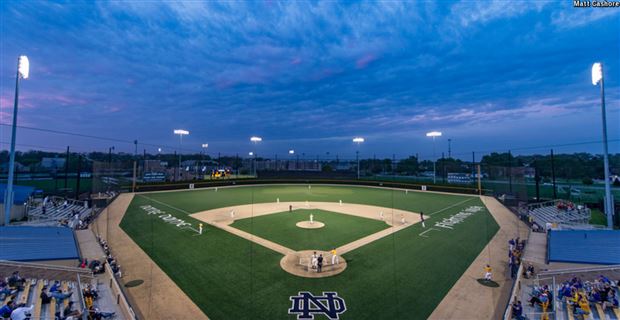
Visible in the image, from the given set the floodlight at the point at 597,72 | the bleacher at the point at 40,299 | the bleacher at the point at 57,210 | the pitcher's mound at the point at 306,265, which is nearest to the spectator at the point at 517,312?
the pitcher's mound at the point at 306,265

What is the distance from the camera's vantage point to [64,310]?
8961mm

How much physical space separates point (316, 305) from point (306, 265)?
3564 mm

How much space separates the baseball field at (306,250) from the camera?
32.7ft

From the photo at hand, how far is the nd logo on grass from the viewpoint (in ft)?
30.1

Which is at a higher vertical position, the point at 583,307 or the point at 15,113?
the point at 15,113

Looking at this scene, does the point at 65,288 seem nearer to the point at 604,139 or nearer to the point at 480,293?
the point at 480,293

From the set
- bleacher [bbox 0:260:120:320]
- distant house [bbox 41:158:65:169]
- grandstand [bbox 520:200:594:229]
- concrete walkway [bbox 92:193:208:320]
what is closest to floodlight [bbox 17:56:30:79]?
concrete walkway [bbox 92:193:208:320]

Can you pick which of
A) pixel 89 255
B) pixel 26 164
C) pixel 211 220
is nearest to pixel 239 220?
pixel 211 220

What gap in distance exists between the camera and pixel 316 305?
969cm

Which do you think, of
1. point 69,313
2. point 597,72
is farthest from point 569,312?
point 69,313

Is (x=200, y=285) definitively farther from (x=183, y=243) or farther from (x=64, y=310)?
(x=183, y=243)

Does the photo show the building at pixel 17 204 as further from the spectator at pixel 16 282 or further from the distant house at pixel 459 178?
the distant house at pixel 459 178

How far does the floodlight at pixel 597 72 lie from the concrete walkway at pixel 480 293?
11985 millimetres

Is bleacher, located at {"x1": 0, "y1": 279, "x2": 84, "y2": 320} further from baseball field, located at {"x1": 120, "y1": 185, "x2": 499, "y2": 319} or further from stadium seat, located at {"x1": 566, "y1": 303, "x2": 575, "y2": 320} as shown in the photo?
stadium seat, located at {"x1": 566, "y1": 303, "x2": 575, "y2": 320}
